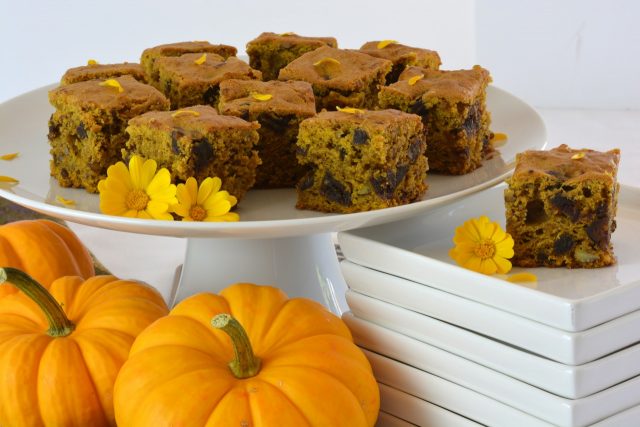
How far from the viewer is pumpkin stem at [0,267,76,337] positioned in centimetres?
161

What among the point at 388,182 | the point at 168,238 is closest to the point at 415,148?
the point at 388,182

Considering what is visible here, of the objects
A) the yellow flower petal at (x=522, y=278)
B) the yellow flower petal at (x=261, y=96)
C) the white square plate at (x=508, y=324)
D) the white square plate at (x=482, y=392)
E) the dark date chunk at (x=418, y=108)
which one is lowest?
the white square plate at (x=482, y=392)

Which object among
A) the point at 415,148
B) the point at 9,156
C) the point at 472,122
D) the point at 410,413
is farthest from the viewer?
the point at 9,156

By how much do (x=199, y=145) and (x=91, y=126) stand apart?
0.30 meters

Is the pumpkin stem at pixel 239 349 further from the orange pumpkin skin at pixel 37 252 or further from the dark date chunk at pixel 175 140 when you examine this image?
the orange pumpkin skin at pixel 37 252

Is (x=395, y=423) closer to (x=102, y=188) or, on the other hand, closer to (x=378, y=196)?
(x=378, y=196)

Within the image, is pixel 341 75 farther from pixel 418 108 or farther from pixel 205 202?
pixel 205 202

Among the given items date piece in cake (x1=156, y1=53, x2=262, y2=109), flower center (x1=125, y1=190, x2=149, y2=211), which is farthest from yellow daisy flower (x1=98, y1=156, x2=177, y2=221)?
date piece in cake (x1=156, y1=53, x2=262, y2=109)

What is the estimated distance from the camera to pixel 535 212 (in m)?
1.60

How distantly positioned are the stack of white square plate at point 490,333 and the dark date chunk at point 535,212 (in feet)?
0.32

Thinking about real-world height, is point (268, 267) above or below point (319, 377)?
below

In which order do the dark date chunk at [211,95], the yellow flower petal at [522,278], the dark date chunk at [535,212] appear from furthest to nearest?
the dark date chunk at [211,95]
the dark date chunk at [535,212]
the yellow flower petal at [522,278]

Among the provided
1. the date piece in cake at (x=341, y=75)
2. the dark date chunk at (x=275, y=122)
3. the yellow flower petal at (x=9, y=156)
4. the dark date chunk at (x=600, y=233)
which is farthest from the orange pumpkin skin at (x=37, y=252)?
the dark date chunk at (x=600, y=233)

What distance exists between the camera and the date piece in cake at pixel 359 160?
1.86m
